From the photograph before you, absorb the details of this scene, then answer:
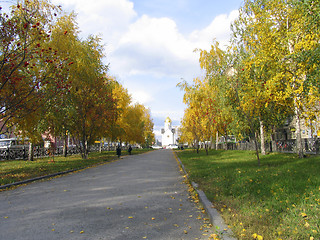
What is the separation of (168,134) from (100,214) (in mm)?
147181

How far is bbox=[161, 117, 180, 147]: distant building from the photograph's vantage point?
Answer: 152 metres

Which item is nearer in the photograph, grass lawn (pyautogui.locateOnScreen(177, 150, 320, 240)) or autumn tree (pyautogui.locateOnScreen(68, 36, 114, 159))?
grass lawn (pyautogui.locateOnScreen(177, 150, 320, 240))

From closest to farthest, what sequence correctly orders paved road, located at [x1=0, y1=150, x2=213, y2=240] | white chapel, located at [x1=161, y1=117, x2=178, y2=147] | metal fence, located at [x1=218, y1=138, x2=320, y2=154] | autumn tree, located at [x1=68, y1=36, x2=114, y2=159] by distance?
paved road, located at [x1=0, y1=150, x2=213, y2=240] → metal fence, located at [x1=218, y1=138, x2=320, y2=154] → autumn tree, located at [x1=68, y1=36, x2=114, y2=159] → white chapel, located at [x1=161, y1=117, x2=178, y2=147]

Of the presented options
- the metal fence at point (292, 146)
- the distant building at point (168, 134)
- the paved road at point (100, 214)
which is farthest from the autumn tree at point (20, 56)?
the distant building at point (168, 134)

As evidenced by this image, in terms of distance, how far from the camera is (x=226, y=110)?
75.1 ft

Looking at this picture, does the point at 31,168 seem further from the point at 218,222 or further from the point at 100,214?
the point at 218,222

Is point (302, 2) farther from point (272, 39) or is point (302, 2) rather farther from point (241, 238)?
point (241, 238)

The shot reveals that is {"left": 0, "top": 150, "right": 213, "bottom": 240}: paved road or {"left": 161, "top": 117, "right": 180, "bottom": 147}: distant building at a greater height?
{"left": 161, "top": 117, "right": 180, "bottom": 147}: distant building

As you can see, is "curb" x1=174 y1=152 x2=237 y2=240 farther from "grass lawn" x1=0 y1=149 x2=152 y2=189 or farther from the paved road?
"grass lawn" x1=0 y1=149 x2=152 y2=189

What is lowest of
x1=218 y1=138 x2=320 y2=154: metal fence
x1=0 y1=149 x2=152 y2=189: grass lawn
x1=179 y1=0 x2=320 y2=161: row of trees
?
x1=0 y1=149 x2=152 y2=189: grass lawn

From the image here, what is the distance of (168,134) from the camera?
153 m

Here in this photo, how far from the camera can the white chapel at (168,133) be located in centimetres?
15162

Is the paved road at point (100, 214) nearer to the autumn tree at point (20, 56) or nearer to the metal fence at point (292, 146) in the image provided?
the autumn tree at point (20, 56)

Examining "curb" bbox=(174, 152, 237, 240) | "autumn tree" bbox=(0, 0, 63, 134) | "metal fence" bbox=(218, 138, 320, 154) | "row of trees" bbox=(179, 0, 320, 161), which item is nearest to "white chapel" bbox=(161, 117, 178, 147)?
"metal fence" bbox=(218, 138, 320, 154)
